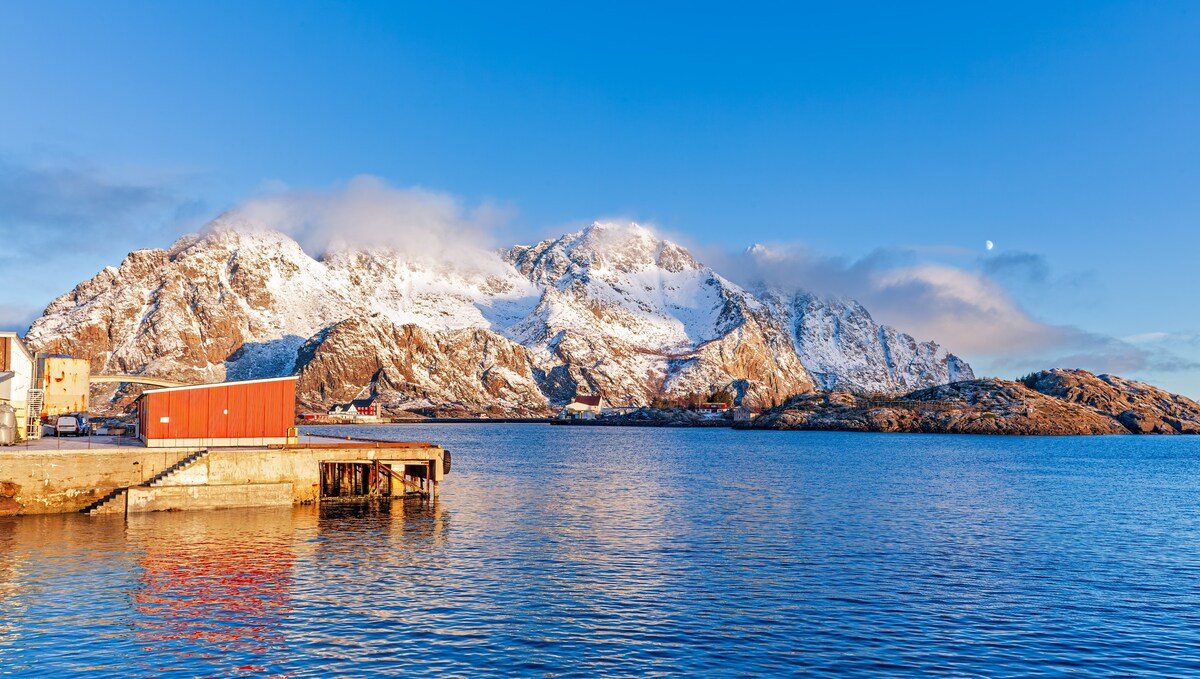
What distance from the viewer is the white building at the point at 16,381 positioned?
6456 centimetres

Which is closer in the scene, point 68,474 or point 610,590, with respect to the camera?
point 610,590

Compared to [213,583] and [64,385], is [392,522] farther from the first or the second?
[64,385]

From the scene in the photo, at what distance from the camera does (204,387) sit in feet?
186

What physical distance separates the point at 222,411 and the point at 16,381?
79.1 feet

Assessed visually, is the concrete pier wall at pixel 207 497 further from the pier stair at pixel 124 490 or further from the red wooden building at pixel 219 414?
the red wooden building at pixel 219 414

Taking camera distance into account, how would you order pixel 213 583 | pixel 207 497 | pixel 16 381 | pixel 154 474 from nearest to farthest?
1. pixel 213 583
2. pixel 207 497
3. pixel 154 474
4. pixel 16 381

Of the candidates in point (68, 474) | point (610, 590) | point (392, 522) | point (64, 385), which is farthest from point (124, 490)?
point (64, 385)

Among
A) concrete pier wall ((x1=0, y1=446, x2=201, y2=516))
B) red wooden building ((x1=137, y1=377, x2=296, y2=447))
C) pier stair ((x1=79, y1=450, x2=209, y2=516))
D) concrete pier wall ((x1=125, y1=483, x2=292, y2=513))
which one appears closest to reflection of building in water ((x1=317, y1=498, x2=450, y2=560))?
concrete pier wall ((x1=125, y1=483, x2=292, y2=513))

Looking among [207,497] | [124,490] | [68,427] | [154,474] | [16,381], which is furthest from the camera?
[68,427]

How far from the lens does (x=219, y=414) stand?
56406 millimetres

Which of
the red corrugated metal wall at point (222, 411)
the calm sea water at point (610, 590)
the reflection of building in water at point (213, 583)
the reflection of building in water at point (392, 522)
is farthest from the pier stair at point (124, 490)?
the reflection of building in water at point (392, 522)

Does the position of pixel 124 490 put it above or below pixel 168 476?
below

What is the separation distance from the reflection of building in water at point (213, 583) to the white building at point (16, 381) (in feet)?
82.3

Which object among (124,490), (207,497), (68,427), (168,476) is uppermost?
(68,427)
